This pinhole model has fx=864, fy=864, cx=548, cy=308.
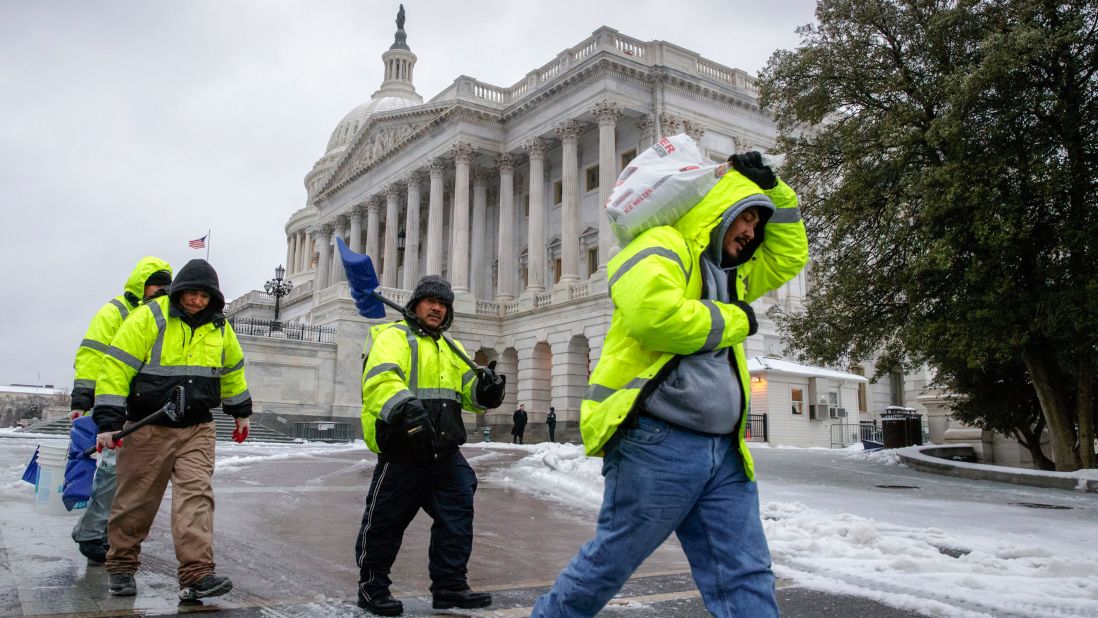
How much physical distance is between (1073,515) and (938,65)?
31.2 feet

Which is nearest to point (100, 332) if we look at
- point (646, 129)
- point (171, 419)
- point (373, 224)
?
point (171, 419)

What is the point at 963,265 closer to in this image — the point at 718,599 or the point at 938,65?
the point at 938,65

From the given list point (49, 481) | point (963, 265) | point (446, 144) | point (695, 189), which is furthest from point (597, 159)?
point (695, 189)

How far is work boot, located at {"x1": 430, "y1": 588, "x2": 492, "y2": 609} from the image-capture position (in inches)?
191

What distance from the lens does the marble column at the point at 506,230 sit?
141ft

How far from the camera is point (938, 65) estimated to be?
1631 cm

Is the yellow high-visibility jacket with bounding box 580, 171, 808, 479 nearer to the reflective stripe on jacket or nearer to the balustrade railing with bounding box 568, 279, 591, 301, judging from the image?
the reflective stripe on jacket

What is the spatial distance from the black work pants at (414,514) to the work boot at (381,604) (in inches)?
1.4

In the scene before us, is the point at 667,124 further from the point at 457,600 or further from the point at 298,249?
the point at 298,249

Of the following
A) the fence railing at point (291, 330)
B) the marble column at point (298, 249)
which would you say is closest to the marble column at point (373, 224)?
the fence railing at point (291, 330)

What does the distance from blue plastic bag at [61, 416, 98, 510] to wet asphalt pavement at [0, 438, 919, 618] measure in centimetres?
35

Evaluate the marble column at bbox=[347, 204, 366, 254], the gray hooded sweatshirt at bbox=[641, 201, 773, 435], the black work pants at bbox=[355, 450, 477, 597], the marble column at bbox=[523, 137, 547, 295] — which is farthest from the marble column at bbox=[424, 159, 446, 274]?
the gray hooded sweatshirt at bbox=[641, 201, 773, 435]

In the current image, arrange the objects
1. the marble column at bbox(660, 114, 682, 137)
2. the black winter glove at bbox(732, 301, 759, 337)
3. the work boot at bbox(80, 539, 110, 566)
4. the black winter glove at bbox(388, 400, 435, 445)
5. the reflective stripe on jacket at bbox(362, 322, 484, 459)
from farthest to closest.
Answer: the marble column at bbox(660, 114, 682, 137)
the work boot at bbox(80, 539, 110, 566)
the reflective stripe on jacket at bbox(362, 322, 484, 459)
the black winter glove at bbox(388, 400, 435, 445)
the black winter glove at bbox(732, 301, 759, 337)

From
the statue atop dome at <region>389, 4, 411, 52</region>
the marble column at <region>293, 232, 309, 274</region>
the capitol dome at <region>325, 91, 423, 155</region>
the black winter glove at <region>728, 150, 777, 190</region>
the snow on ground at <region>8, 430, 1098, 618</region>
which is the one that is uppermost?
the statue atop dome at <region>389, 4, 411, 52</region>
